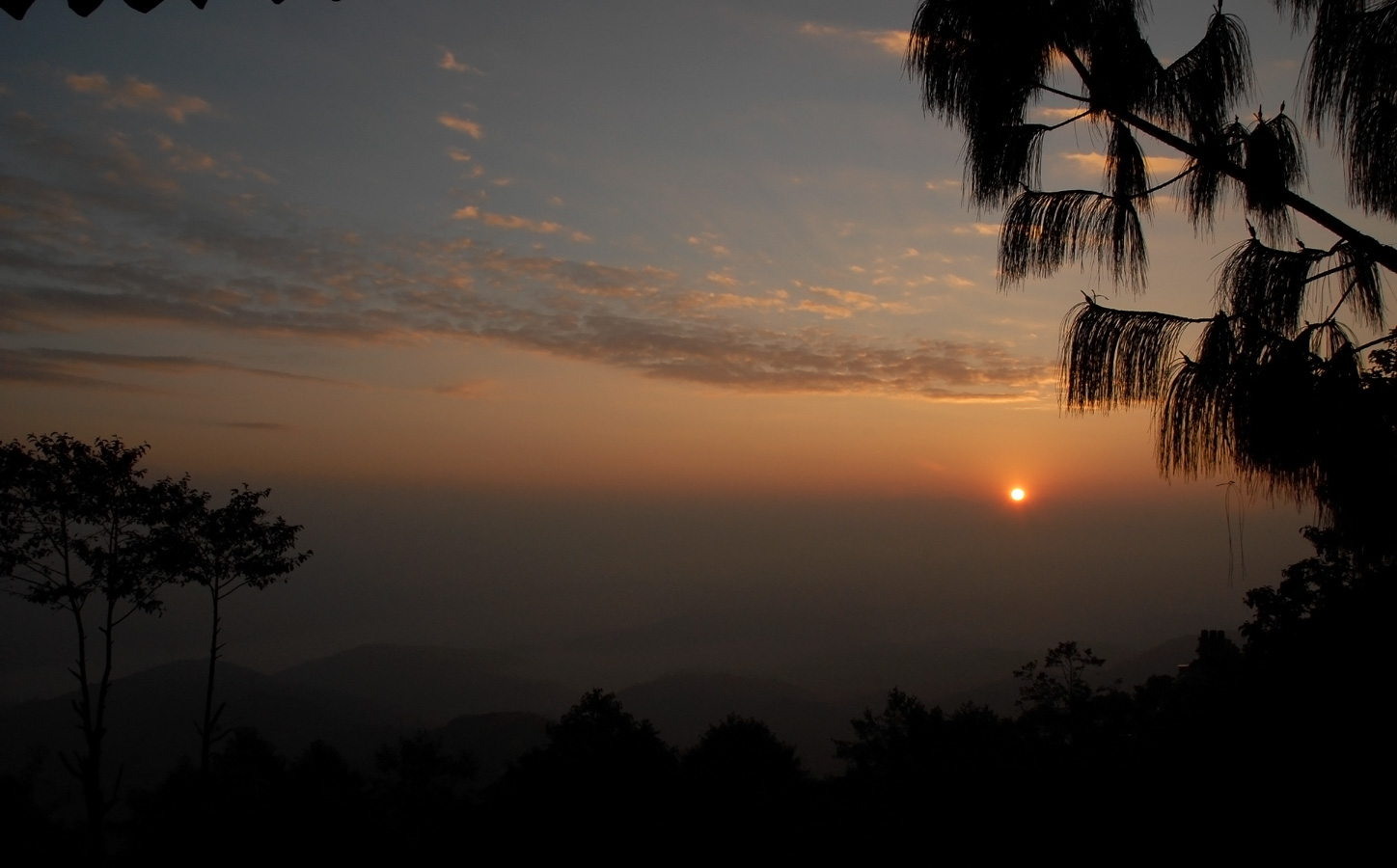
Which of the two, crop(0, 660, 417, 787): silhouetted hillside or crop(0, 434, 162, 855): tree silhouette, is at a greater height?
crop(0, 434, 162, 855): tree silhouette

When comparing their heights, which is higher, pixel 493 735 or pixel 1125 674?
pixel 1125 674

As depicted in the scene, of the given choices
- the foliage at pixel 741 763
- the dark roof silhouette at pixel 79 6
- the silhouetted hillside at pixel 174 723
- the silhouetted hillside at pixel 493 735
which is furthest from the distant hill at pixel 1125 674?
the dark roof silhouette at pixel 79 6

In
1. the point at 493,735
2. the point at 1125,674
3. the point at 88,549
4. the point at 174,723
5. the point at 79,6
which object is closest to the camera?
the point at 79,6

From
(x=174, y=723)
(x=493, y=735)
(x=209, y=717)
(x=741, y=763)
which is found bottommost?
(x=174, y=723)

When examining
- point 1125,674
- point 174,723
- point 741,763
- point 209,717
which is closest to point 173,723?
point 174,723

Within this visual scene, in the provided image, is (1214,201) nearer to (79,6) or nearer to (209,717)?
(79,6)

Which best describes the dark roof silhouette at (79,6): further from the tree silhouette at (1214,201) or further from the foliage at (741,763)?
the foliage at (741,763)

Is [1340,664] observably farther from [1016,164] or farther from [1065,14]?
[1065,14]

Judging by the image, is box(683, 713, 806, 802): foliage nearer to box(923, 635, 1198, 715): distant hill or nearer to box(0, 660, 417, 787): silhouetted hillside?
box(0, 660, 417, 787): silhouetted hillside

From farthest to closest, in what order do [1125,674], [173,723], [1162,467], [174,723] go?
[1125,674], [174,723], [173,723], [1162,467]

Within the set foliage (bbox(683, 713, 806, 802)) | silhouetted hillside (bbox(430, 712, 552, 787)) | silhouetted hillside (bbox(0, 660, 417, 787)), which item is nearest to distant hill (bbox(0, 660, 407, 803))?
silhouetted hillside (bbox(0, 660, 417, 787))

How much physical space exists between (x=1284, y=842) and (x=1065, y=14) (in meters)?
5.04

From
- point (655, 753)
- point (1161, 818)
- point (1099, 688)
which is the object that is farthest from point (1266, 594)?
point (1099, 688)

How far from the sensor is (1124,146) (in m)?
3.87
